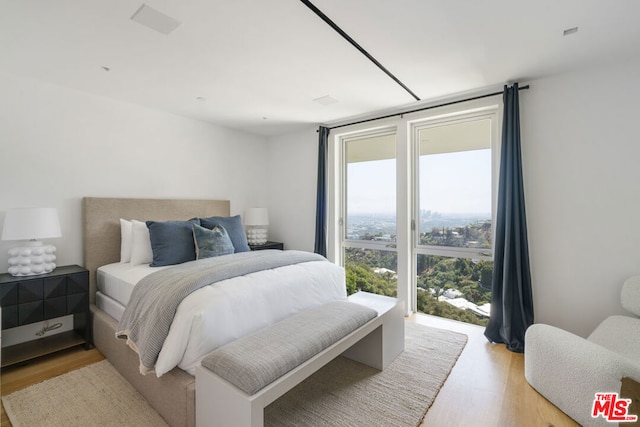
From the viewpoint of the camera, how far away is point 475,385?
2111 millimetres

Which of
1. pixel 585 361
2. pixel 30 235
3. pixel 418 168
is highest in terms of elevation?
pixel 418 168

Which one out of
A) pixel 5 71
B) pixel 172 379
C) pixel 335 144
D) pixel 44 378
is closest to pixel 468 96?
pixel 335 144

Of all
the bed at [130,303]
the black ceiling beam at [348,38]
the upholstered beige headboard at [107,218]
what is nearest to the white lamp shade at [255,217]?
the bed at [130,303]

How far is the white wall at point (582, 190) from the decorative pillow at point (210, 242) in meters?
2.96

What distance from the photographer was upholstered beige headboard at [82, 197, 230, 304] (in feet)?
9.54

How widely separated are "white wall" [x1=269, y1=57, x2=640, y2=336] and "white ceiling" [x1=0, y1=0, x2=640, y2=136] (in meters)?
0.23

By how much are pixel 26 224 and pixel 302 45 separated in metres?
2.57

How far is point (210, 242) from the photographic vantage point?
2855 millimetres

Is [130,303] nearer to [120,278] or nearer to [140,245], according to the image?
[120,278]

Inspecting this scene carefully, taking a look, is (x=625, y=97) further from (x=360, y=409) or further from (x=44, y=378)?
(x=44, y=378)

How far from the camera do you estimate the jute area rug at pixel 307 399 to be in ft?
5.72

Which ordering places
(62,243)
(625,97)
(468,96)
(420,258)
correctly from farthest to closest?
(420,258) → (468,96) → (62,243) → (625,97)

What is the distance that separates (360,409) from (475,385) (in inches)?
36.2

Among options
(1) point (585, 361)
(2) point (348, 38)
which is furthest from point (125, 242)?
Result: (1) point (585, 361)
